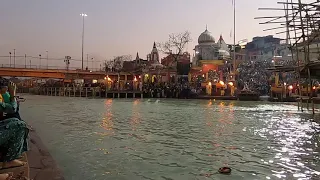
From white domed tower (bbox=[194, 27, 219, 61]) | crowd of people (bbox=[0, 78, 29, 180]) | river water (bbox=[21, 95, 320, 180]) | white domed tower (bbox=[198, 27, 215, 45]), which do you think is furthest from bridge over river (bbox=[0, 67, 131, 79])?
crowd of people (bbox=[0, 78, 29, 180])

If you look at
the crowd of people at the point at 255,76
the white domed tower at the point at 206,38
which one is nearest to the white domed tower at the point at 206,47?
the white domed tower at the point at 206,38

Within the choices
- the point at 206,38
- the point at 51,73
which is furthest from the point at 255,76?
the point at 51,73

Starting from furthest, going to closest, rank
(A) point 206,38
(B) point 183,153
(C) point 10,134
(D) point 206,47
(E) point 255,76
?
(A) point 206,38 < (D) point 206,47 < (E) point 255,76 < (B) point 183,153 < (C) point 10,134

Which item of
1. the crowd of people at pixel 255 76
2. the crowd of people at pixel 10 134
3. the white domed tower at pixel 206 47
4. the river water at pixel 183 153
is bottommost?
the river water at pixel 183 153

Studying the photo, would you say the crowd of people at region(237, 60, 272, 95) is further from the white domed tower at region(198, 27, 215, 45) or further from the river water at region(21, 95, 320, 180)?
the river water at region(21, 95, 320, 180)

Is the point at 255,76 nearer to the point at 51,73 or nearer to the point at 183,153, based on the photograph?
the point at 51,73

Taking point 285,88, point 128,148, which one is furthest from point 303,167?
point 285,88

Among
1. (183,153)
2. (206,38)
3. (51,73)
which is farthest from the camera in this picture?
(206,38)

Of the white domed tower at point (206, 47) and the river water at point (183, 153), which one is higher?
the white domed tower at point (206, 47)

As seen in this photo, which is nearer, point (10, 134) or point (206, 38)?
point (10, 134)

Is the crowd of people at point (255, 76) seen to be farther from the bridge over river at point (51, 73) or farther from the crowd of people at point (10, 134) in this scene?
the crowd of people at point (10, 134)

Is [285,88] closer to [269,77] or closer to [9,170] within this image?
[269,77]

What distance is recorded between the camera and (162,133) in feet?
44.4

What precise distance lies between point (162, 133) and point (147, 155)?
440 cm
